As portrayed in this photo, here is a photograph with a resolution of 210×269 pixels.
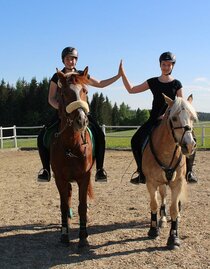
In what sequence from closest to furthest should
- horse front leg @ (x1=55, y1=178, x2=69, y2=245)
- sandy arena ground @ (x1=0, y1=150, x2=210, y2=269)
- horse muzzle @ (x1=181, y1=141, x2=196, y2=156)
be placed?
horse muzzle @ (x1=181, y1=141, x2=196, y2=156), sandy arena ground @ (x1=0, y1=150, x2=210, y2=269), horse front leg @ (x1=55, y1=178, x2=69, y2=245)

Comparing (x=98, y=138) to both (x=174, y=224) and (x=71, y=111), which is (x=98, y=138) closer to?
(x=71, y=111)

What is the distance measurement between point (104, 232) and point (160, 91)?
2448 mm

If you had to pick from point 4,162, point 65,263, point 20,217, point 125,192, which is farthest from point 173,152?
point 4,162

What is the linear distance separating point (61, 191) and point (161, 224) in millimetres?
1911

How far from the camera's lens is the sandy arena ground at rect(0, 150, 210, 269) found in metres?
4.62

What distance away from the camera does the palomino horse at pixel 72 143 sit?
447 cm

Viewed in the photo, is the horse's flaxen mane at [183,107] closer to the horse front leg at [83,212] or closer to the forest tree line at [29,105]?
the horse front leg at [83,212]

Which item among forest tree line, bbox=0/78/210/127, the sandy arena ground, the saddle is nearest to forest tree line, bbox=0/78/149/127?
forest tree line, bbox=0/78/210/127

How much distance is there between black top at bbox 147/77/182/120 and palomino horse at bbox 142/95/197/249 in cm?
50

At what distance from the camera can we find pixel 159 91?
18.6ft

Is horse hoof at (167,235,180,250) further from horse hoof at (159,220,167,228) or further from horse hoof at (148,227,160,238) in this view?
horse hoof at (159,220,167,228)

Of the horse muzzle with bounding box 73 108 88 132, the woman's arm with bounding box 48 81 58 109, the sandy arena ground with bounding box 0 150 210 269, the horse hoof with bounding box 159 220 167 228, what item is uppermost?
the woman's arm with bounding box 48 81 58 109

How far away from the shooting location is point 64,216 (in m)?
5.37

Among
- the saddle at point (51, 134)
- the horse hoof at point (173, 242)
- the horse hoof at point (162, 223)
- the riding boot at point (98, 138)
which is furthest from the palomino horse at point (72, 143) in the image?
the horse hoof at point (162, 223)
